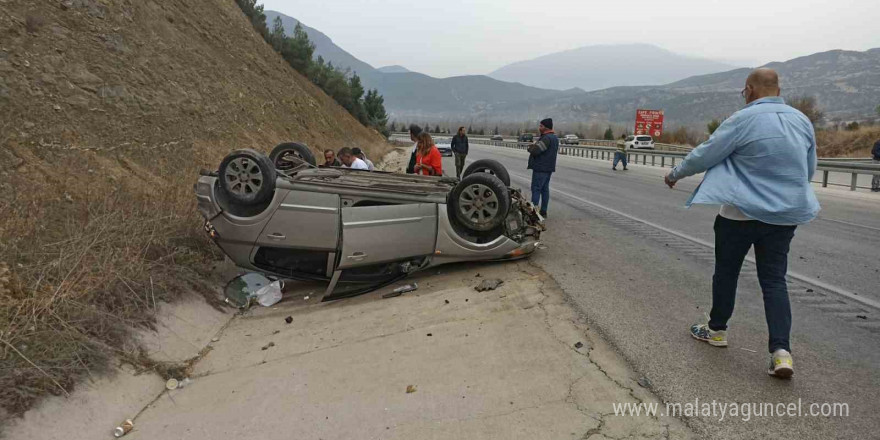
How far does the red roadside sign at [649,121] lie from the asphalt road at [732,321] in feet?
132

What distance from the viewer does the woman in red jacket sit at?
9.04m

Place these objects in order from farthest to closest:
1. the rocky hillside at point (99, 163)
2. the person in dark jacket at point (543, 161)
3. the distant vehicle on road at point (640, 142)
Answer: the distant vehicle on road at point (640, 142), the person in dark jacket at point (543, 161), the rocky hillside at point (99, 163)

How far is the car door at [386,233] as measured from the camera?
5.45m

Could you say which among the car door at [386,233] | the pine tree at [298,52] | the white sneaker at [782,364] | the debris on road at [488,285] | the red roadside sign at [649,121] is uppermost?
the pine tree at [298,52]

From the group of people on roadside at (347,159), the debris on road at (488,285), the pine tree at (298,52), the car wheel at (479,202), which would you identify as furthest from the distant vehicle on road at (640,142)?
the debris on road at (488,285)

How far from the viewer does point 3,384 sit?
3010 mm

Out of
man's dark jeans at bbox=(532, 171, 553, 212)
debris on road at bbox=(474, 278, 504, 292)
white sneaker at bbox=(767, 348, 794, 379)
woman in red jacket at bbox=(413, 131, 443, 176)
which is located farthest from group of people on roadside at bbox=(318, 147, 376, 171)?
white sneaker at bbox=(767, 348, 794, 379)

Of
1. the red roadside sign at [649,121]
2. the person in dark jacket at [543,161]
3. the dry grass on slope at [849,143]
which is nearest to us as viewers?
the person in dark jacket at [543,161]

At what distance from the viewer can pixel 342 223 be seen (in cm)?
546

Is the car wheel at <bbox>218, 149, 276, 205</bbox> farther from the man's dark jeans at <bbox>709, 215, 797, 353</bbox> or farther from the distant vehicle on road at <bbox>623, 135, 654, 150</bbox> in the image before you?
the distant vehicle on road at <bbox>623, 135, 654, 150</bbox>

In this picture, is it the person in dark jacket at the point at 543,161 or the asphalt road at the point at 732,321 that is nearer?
the asphalt road at the point at 732,321

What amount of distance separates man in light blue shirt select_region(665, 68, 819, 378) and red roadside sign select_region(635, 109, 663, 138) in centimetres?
4670

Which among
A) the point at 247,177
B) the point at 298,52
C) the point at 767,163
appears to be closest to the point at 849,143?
the point at 298,52

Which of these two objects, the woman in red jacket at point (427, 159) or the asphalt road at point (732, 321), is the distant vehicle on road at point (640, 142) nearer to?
the asphalt road at point (732, 321)
